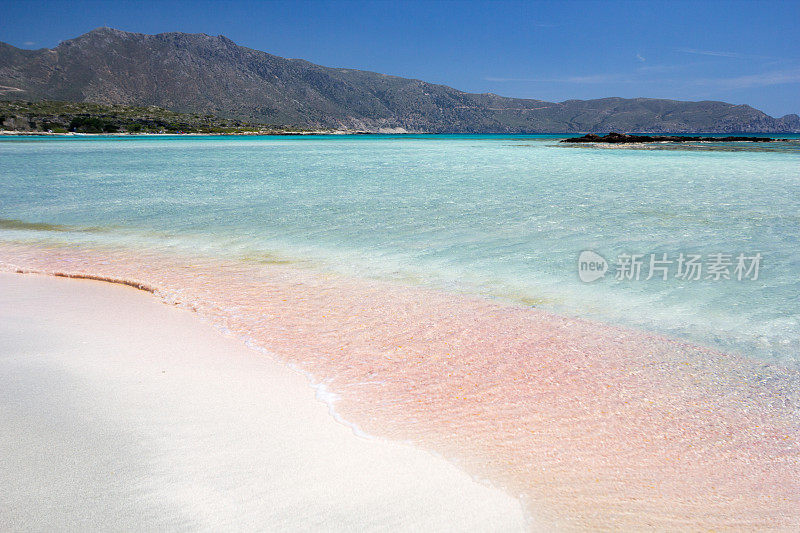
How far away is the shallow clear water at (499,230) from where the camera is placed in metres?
6.12

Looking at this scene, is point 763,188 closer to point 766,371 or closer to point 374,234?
point 374,234

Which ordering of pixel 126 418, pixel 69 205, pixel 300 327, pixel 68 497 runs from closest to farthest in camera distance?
pixel 68 497 < pixel 126 418 < pixel 300 327 < pixel 69 205

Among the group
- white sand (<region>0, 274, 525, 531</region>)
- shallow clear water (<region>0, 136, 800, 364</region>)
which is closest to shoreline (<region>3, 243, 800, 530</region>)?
white sand (<region>0, 274, 525, 531</region>)

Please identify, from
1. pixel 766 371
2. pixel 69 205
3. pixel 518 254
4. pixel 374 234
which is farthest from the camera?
pixel 69 205

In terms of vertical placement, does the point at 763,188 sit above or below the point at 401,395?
above

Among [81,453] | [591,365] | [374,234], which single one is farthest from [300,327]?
[374,234]

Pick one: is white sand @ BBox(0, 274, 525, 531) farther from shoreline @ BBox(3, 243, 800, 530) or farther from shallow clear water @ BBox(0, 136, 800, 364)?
shallow clear water @ BBox(0, 136, 800, 364)

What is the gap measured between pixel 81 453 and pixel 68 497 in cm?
40

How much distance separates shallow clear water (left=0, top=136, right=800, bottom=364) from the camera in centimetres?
612

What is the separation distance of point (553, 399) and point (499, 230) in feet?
21.9

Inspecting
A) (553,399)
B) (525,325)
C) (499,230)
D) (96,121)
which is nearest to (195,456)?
(553,399)

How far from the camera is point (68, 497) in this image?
2.66m

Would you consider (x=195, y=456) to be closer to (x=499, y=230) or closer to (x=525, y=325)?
(x=525, y=325)

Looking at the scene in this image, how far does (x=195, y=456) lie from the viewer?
304 centimetres
